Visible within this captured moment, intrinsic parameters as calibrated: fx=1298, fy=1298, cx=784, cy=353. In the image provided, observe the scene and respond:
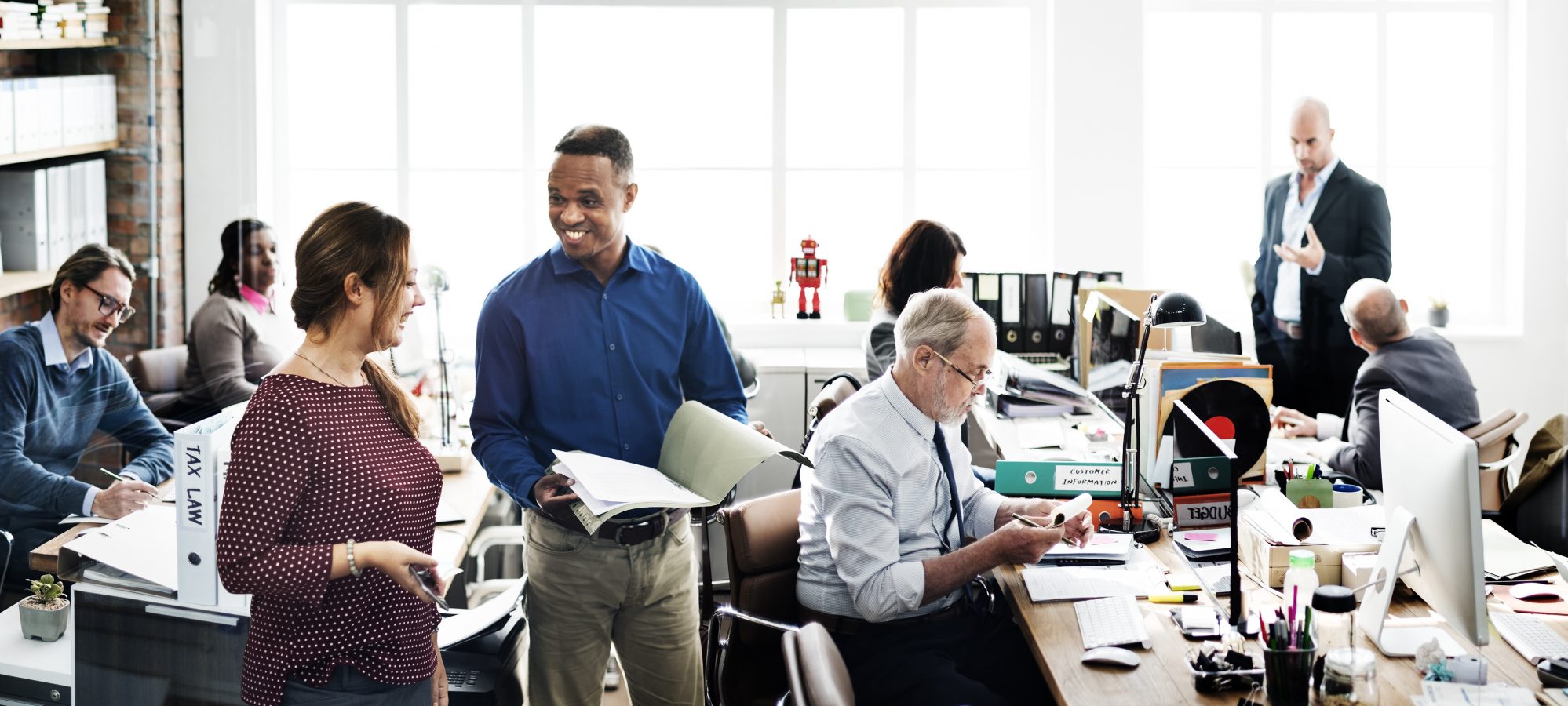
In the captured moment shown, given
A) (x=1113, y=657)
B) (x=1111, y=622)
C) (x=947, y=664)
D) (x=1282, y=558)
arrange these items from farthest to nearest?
(x=1282, y=558), (x=947, y=664), (x=1111, y=622), (x=1113, y=657)

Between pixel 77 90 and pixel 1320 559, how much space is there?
3263mm

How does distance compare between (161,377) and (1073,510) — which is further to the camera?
(161,377)

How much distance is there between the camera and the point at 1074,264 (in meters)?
6.04

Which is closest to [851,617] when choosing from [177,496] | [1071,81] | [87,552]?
[177,496]

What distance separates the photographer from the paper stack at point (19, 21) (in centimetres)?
322

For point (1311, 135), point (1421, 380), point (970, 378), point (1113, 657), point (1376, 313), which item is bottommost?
point (1113, 657)

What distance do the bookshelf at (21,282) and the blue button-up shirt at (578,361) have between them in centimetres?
123

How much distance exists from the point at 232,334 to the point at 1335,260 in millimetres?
4320

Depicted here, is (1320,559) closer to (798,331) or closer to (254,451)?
(254,451)

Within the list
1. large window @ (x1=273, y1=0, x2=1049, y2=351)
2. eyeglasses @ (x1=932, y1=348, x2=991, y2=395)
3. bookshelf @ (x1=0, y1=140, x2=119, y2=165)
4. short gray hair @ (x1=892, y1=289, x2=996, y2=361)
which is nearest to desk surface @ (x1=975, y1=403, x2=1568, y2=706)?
eyeglasses @ (x1=932, y1=348, x2=991, y2=395)

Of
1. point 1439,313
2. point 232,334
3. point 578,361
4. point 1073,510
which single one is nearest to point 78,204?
point 232,334

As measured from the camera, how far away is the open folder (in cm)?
241

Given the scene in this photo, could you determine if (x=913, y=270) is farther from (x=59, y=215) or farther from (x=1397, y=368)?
(x=59, y=215)

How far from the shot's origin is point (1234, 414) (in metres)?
3.35
